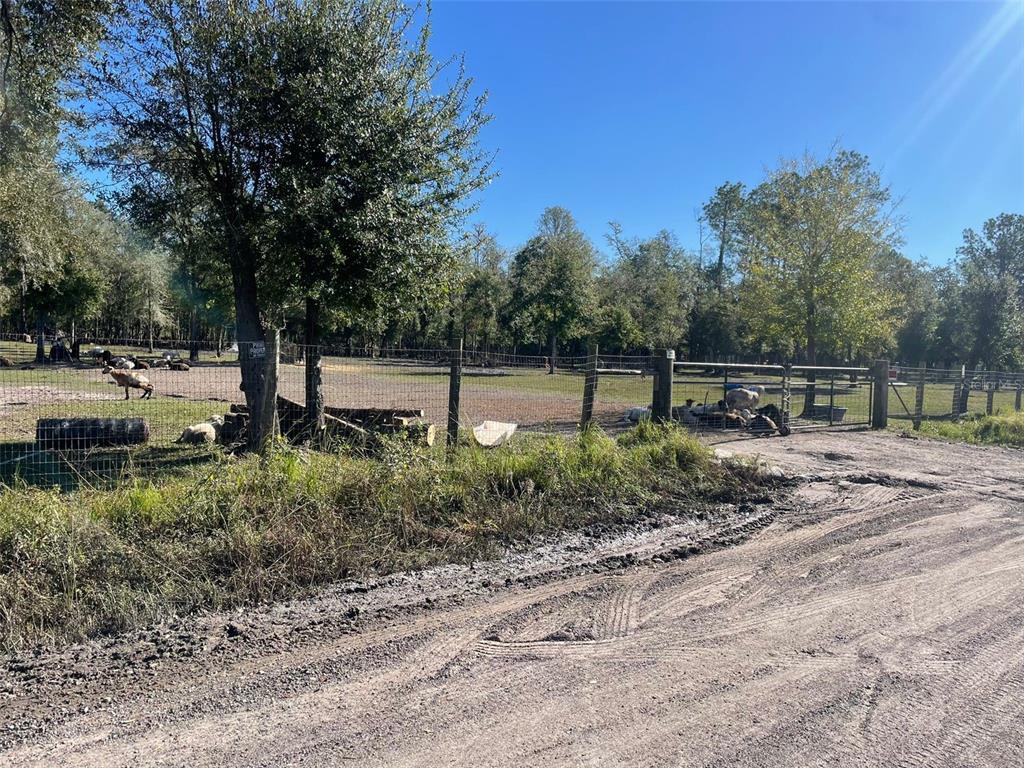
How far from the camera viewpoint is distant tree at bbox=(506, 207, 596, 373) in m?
41.7

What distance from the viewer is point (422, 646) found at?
3.47 meters

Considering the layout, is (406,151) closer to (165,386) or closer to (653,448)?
(653,448)

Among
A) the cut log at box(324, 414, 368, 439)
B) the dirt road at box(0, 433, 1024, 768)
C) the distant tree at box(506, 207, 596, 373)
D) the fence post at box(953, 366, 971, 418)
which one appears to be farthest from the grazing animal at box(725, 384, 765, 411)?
the distant tree at box(506, 207, 596, 373)

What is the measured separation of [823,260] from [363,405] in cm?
1393

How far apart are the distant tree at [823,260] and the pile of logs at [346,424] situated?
13537 millimetres

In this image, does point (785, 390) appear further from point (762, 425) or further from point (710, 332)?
point (710, 332)

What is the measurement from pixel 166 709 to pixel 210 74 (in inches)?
295

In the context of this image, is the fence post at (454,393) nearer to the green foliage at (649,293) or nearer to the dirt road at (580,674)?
the dirt road at (580,674)

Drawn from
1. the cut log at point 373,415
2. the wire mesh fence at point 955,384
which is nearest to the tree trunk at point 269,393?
the cut log at point 373,415

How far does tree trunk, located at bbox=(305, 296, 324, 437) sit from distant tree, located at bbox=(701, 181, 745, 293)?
54656 millimetres

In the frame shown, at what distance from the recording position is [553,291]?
41.6 meters

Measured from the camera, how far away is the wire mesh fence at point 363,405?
27.1 ft

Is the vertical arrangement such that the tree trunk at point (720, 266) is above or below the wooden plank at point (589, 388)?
above

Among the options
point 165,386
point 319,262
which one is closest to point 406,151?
point 319,262
